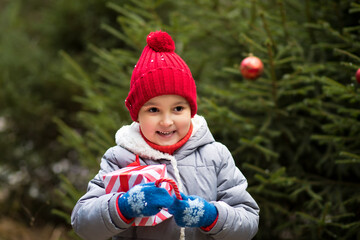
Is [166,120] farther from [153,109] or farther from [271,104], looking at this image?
[271,104]

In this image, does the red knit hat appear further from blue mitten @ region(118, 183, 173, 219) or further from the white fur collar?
blue mitten @ region(118, 183, 173, 219)

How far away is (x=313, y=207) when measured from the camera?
3.23 metres

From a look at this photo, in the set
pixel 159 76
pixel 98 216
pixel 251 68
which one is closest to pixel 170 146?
pixel 159 76

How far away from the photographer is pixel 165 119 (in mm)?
1753

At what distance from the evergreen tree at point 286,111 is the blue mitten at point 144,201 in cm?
138

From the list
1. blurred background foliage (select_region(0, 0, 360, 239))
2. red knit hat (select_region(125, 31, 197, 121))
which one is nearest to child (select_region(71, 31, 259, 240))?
red knit hat (select_region(125, 31, 197, 121))

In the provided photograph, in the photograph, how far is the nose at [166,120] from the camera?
1.75 m

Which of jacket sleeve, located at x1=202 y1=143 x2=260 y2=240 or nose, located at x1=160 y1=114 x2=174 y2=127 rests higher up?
nose, located at x1=160 y1=114 x2=174 y2=127

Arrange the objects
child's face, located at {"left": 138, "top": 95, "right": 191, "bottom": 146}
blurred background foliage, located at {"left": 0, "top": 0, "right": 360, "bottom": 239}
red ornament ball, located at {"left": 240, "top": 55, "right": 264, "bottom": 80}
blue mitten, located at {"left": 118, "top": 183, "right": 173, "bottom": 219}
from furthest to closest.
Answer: blurred background foliage, located at {"left": 0, "top": 0, "right": 360, "bottom": 239} < red ornament ball, located at {"left": 240, "top": 55, "right": 264, "bottom": 80} < child's face, located at {"left": 138, "top": 95, "right": 191, "bottom": 146} < blue mitten, located at {"left": 118, "top": 183, "right": 173, "bottom": 219}

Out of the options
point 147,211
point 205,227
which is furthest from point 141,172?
point 205,227

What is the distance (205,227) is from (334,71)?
1.93 metres

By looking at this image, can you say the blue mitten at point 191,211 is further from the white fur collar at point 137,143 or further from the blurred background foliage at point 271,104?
the blurred background foliage at point 271,104

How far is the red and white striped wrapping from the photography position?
167 centimetres

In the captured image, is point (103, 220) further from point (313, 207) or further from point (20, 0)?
point (20, 0)
